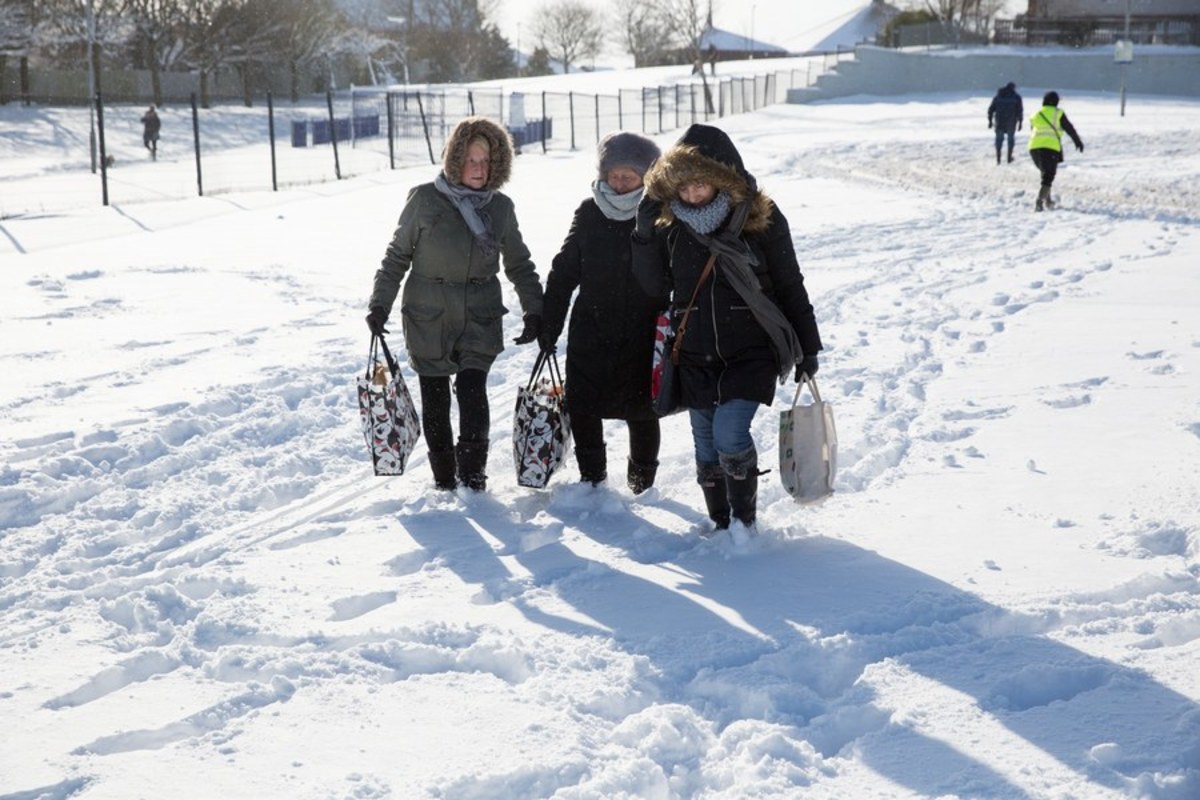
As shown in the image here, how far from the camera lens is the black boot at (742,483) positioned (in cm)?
463

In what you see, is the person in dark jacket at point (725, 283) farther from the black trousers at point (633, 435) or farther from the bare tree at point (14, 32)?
the bare tree at point (14, 32)

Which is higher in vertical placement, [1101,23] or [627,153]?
[1101,23]

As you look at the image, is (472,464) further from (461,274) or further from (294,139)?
(294,139)

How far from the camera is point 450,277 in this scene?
17.0 feet

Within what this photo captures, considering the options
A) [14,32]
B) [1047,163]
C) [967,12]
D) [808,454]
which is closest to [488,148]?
[808,454]

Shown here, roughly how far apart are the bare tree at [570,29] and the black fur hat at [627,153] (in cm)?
9341

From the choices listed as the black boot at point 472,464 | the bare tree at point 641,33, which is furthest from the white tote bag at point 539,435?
the bare tree at point 641,33

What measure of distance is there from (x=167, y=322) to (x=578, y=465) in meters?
4.91

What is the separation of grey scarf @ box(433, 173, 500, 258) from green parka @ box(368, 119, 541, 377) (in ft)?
0.11

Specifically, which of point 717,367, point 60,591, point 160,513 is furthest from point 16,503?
point 717,367

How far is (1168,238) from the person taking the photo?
1289cm

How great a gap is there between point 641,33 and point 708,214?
9229 cm

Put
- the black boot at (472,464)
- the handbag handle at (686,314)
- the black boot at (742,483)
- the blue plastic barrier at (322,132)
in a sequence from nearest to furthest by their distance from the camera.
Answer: the handbag handle at (686,314) → the black boot at (742,483) → the black boot at (472,464) → the blue plastic barrier at (322,132)

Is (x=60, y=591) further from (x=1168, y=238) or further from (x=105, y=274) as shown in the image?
(x=1168, y=238)
